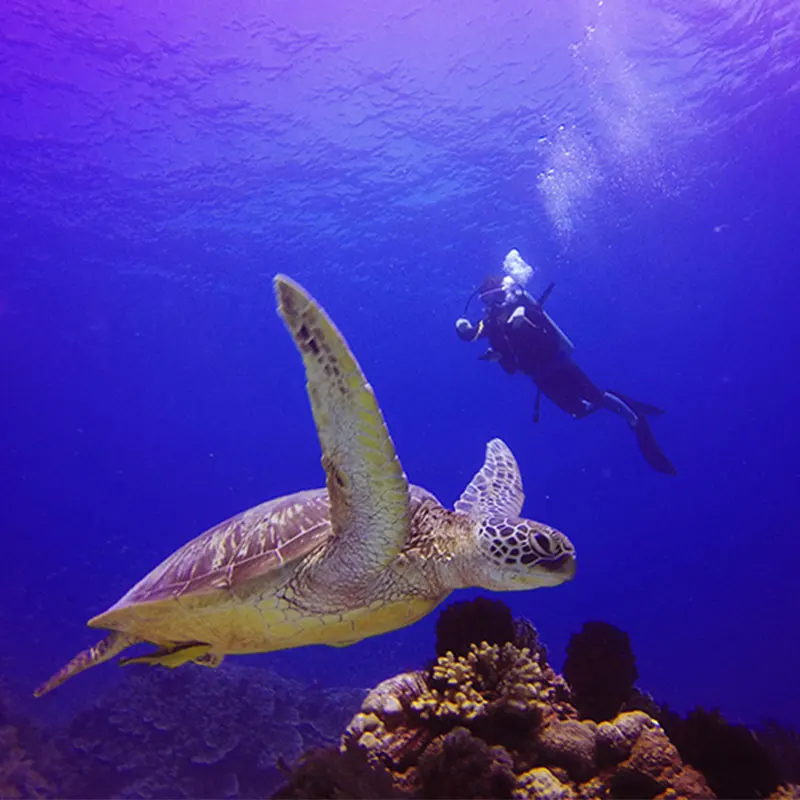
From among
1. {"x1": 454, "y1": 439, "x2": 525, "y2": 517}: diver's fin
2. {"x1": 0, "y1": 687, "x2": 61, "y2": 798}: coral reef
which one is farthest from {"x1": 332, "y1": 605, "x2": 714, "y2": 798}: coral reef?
Answer: {"x1": 0, "y1": 687, "x2": 61, "y2": 798}: coral reef

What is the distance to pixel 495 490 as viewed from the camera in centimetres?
Result: 417

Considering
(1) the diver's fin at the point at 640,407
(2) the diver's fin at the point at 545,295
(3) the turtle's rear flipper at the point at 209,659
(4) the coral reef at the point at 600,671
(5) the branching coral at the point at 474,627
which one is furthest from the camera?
(1) the diver's fin at the point at 640,407

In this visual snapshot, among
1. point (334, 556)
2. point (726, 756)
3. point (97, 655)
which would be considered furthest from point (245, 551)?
point (726, 756)

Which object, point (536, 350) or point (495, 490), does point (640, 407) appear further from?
point (495, 490)

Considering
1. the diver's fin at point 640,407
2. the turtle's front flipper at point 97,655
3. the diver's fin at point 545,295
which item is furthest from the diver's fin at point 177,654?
the diver's fin at point 640,407

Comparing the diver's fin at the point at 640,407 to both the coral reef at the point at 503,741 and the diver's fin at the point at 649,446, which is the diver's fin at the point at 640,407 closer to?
the diver's fin at the point at 649,446

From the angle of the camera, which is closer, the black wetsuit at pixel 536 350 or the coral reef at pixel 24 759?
the coral reef at pixel 24 759

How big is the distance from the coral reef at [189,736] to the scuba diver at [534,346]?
711 centimetres

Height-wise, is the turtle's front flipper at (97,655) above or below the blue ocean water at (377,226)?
below

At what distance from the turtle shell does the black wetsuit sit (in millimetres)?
7695

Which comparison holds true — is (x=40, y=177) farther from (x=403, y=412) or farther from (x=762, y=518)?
(x=762, y=518)

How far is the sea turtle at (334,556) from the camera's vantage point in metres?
2.58

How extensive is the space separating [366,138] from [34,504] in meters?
67.8

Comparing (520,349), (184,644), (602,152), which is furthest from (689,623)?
(184,644)
